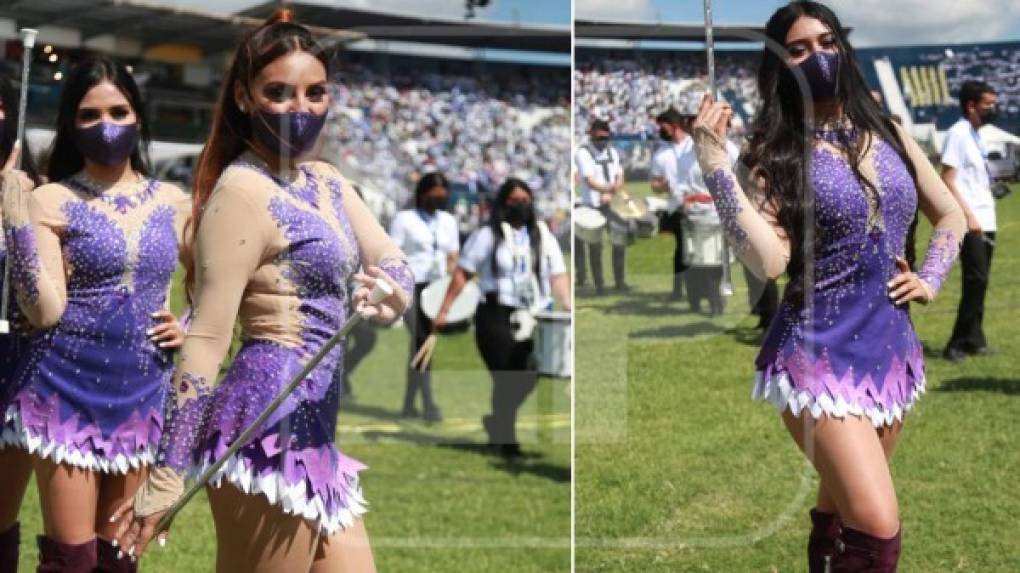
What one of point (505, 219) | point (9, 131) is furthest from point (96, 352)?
point (505, 219)

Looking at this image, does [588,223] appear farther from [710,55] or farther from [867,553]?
[867,553]

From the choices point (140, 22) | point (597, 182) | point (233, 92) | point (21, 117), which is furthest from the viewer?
point (140, 22)

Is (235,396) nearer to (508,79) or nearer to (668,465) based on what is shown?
(668,465)

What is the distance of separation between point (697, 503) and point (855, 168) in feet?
9.73

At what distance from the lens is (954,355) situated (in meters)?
9.12

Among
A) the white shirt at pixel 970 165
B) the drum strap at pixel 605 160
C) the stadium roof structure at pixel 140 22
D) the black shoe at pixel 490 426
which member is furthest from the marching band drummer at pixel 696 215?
the stadium roof structure at pixel 140 22

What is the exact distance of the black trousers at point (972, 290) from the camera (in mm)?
8789

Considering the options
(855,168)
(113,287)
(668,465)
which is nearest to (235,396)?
(113,287)

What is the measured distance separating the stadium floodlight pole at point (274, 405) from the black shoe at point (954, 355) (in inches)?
287

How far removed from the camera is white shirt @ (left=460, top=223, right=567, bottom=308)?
780 cm

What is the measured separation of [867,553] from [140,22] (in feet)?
95.8

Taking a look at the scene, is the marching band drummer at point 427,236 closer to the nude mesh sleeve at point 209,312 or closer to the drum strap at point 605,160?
the drum strap at point 605,160

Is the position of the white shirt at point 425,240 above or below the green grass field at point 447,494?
above

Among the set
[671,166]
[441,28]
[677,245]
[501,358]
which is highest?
[441,28]
